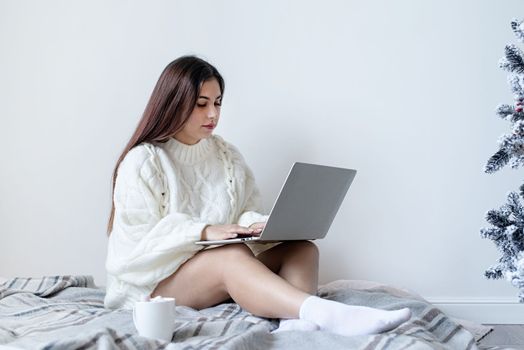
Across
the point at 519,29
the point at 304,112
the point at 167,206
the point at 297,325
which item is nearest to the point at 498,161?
the point at 519,29

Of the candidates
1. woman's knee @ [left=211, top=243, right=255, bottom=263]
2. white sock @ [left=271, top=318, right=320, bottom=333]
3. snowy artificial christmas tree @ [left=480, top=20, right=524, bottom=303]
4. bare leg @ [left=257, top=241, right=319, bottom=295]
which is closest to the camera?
snowy artificial christmas tree @ [left=480, top=20, right=524, bottom=303]

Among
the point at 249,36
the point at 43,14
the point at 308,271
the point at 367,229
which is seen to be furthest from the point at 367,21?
the point at 43,14

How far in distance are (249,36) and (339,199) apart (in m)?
0.90

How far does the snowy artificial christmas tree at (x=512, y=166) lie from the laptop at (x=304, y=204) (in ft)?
1.64

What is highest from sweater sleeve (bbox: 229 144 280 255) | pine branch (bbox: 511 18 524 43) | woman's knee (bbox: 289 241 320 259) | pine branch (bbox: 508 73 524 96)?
pine branch (bbox: 511 18 524 43)

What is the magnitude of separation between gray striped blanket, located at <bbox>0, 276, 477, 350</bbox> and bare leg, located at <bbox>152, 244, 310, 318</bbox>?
0.04 metres

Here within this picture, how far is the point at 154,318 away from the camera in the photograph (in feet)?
4.43

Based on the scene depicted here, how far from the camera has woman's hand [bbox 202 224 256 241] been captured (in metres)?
1.71

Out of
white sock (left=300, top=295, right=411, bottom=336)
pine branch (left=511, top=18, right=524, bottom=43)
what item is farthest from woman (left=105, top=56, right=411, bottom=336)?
pine branch (left=511, top=18, right=524, bottom=43)

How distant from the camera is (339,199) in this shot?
6.25 feet

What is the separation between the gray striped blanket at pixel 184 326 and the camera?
1293 mm

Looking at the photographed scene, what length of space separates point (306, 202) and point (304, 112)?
835 mm

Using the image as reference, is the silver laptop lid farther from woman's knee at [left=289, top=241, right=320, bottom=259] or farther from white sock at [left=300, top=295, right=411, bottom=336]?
white sock at [left=300, top=295, right=411, bottom=336]

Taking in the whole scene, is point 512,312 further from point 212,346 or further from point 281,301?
point 212,346
